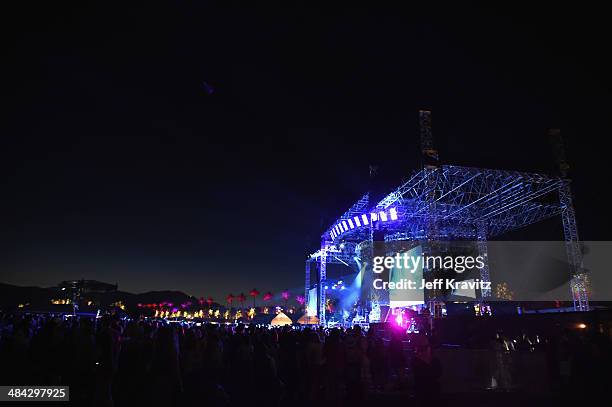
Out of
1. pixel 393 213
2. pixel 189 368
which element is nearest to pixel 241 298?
pixel 393 213

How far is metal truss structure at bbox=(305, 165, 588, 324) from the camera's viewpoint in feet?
59.9

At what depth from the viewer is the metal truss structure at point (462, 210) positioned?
719 inches

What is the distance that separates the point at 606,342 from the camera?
35.1 ft

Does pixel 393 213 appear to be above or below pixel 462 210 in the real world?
below

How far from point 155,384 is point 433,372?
3.69 meters

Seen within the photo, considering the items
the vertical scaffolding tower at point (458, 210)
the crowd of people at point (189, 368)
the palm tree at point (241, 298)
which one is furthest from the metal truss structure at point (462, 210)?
the palm tree at point (241, 298)

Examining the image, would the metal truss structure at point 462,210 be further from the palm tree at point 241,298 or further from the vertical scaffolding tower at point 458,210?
the palm tree at point 241,298

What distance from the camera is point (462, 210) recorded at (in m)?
23.9

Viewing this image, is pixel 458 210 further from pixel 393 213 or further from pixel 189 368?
pixel 189 368

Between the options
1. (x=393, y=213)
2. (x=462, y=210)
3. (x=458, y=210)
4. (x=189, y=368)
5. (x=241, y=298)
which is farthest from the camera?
(x=241, y=298)

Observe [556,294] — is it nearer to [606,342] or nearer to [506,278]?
[506,278]

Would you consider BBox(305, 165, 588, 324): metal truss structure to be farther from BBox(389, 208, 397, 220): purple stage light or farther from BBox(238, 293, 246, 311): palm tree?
BBox(238, 293, 246, 311): palm tree

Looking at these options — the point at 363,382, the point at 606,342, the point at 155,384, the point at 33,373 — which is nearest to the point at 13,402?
the point at 33,373

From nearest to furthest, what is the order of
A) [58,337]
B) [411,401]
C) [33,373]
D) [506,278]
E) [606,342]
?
[33,373]
[58,337]
[411,401]
[606,342]
[506,278]
